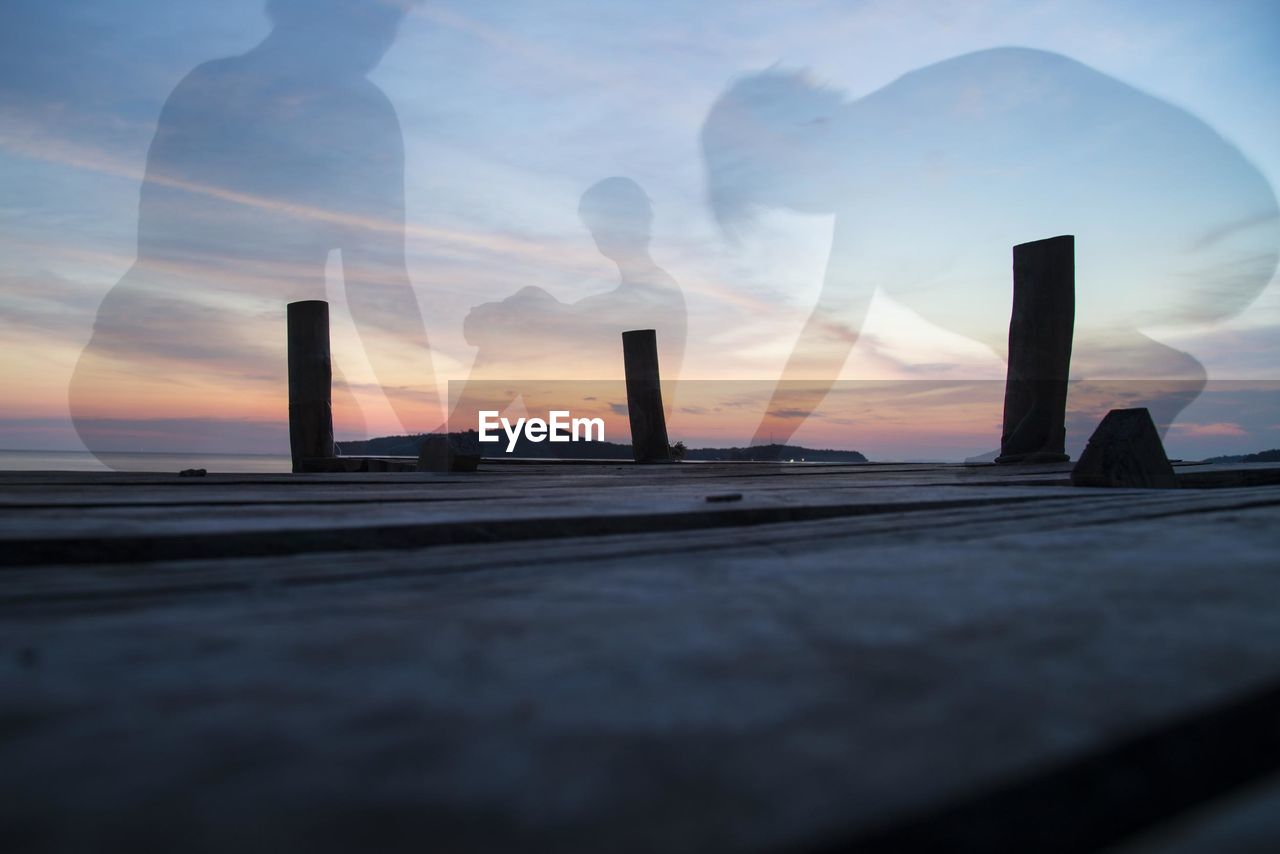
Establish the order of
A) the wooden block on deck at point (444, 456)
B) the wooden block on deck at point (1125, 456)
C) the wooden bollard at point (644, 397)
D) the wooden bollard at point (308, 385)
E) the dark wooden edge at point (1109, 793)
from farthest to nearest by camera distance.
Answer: the wooden bollard at point (644, 397) → the wooden bollard at point (308, 385) → the wooden block on deck at point (444, 456) → the wooden block on deck at point (1125, 456) → the dark wooden edge at point (1109, 793)

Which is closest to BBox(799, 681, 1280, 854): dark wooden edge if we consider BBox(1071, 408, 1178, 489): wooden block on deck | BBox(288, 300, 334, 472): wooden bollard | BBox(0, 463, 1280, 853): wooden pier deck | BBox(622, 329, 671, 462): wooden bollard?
BBox(0, 463, 1280, 853): wooden pier deck

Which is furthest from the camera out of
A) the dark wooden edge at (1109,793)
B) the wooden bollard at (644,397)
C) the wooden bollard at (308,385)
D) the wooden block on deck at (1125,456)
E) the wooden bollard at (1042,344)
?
the wooden bollard at (644,397)

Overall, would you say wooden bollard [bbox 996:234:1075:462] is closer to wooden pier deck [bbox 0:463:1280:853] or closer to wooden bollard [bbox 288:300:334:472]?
wooden bollard [bbox 288:300:334:472]

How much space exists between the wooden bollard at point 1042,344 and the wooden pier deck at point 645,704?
7365 mm

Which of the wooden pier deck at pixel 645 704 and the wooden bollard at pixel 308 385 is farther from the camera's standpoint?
the wooden bollard at pixel 308 385

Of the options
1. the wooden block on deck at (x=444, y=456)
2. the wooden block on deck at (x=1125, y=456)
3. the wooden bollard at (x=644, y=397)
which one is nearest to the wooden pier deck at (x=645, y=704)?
the wooden block on deck at (x=1125, y=456)

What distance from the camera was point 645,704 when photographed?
0.67 m

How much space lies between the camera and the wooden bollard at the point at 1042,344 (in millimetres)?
8109

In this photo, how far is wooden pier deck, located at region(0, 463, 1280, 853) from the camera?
19.3 inches

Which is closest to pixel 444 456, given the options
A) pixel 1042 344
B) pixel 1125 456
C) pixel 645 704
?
pixel 1125 456

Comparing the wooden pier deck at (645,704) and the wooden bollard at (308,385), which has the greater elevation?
the wooden bollard at (308,385)

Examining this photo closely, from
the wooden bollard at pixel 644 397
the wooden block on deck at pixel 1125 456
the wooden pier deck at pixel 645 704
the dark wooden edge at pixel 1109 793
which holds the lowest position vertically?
the dark wooden edge at pixel 1109 793

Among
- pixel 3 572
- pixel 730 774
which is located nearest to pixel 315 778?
pixel 730 774

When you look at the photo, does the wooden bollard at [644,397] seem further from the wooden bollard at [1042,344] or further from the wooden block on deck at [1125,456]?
the wooden block on deck at [1125,456]
